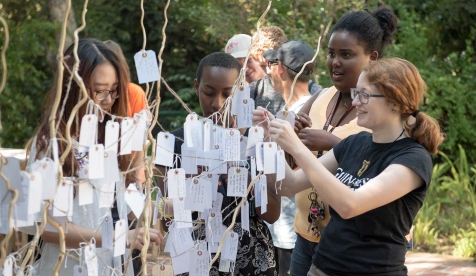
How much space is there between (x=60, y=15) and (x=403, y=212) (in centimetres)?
649

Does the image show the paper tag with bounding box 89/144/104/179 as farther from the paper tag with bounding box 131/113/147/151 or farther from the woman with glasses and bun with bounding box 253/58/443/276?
the woman with glasses and bun with bounding box 253/58/443/276

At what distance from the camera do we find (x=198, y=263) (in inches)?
88.5

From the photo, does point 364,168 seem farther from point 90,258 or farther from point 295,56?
point 295,56

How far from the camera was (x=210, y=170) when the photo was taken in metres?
2.27

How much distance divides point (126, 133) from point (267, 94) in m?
2.15

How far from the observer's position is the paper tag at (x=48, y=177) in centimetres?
164

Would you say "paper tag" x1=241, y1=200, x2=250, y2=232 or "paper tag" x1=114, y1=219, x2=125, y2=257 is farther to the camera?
"paper tag" x1=241, y1=200, x2=250, y2=232

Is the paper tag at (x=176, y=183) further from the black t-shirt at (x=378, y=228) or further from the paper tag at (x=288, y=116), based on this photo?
the black t-shirt at (x=378, y=228)

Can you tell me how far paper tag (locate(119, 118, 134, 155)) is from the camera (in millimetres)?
1887

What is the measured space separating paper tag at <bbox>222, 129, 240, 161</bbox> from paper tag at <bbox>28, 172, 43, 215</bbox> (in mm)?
679

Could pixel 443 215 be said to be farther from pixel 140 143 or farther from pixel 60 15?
pixel 140 143

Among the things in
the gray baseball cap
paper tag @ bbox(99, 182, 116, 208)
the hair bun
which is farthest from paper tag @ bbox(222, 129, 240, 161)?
the gray baseball cap

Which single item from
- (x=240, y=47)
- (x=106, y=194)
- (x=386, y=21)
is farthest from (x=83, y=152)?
(x=240, y=47)

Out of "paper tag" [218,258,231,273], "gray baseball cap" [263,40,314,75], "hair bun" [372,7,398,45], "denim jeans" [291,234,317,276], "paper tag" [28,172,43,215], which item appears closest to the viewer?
"paper tag" [28,172,43,215]
